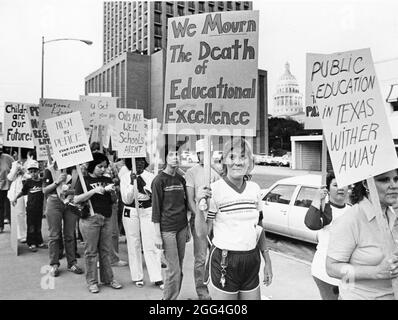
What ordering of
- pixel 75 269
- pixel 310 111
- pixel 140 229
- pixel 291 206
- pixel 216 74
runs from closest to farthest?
pixel 216 74 < pixel 310 111 < pixel 140 229 < pixel 75 269 < pixel 291 206

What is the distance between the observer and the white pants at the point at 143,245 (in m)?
4.65

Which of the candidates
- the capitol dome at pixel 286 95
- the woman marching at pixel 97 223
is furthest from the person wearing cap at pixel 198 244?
the capitol dome at pixel 286 95

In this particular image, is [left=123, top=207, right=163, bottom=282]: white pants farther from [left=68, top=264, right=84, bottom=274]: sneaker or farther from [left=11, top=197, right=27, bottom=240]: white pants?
[left=11, top=197, right=27, bottom=240]: white pants

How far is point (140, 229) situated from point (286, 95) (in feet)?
381

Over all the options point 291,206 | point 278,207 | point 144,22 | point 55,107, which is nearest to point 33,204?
point 55,107

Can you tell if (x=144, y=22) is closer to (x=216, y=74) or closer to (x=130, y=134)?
(x=130, y=134)

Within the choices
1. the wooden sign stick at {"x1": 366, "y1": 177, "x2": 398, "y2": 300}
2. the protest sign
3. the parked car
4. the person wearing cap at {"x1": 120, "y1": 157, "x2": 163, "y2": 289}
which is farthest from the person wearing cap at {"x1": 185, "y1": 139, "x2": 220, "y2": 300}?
the protest sign

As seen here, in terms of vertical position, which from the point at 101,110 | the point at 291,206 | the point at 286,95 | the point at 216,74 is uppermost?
the point at 286,95

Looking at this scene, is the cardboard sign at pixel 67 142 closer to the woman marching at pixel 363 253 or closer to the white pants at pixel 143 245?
the white pants at pixel 143 245

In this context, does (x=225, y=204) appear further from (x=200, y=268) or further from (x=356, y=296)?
(x=200, y=268)

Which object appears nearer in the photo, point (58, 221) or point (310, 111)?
point (310, 111)

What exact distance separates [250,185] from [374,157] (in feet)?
3.15

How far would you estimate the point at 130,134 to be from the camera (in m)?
5.59
